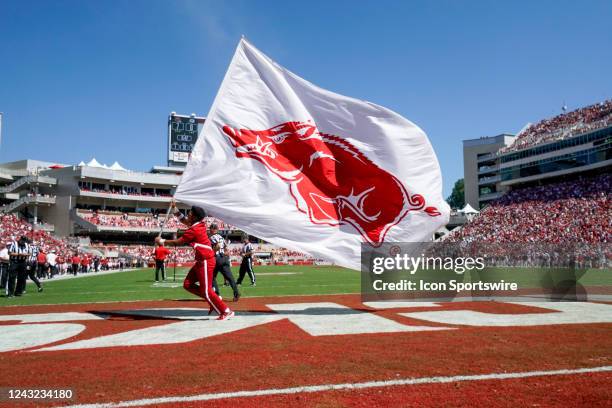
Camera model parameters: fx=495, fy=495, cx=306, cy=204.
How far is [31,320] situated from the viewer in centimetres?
915

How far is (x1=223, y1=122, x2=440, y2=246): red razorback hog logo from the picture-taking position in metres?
9.81

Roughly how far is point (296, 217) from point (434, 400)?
5.81 m

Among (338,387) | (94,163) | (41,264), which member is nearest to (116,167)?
(94,163)

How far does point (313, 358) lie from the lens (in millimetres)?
5711

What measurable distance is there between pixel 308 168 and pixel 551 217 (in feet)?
138

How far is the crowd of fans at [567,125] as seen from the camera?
184 ft

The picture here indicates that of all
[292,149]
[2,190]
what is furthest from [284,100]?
[2,190]

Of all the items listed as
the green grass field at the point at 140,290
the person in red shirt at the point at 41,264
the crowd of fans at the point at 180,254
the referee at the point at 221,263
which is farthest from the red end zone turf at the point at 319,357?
the crowd of fans at the point at 180,254

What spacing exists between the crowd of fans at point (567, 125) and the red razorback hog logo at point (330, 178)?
52.5 metres

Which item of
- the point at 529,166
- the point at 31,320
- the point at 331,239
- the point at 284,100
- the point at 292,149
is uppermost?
the point at 529,166

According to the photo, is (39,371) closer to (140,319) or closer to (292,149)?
(140,319)

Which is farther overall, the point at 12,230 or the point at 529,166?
the point at 529,166

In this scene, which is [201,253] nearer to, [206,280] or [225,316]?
[206,280]

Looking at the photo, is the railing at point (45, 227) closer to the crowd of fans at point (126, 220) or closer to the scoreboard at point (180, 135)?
the crowd of fans at point (126, 220)
